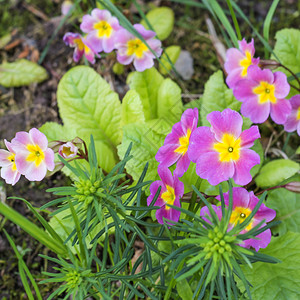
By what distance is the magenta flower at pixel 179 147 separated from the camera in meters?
1.85

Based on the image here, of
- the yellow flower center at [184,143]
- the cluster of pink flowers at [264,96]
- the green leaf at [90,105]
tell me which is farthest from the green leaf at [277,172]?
the green leaf at [90,105]

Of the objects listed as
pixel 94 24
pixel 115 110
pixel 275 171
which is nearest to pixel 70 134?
pixel 115 110

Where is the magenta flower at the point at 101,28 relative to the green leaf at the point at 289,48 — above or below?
above

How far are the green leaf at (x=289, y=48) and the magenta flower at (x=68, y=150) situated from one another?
1461 millimetres

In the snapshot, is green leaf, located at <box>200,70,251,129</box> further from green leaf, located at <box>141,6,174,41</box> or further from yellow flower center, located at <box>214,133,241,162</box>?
green leaf, located at <box>141,6,174,41</box>

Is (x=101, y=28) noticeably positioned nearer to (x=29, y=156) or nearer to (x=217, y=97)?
(x=217, y=97)

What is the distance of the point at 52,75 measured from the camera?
3.32 metres

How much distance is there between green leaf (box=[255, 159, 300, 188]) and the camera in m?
2.23

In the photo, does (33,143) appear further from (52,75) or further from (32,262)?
(52,75)

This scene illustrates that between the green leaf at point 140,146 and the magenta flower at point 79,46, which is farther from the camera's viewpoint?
the magenta flower at point 79,46

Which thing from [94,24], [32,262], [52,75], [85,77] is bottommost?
[32,262]

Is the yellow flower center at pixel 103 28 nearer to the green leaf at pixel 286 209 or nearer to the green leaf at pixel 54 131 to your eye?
the green leaf at pixel 54 131

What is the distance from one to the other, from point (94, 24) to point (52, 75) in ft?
2.46

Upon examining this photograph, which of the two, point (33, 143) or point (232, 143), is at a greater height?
point (33, 143)
